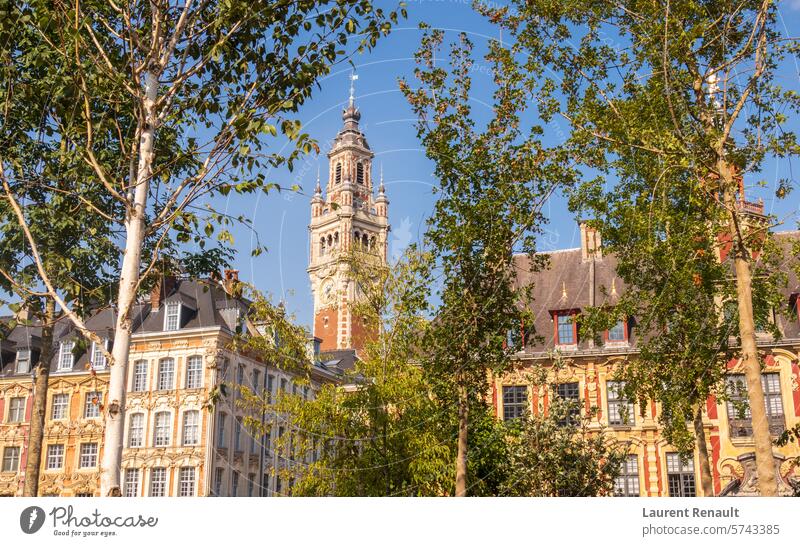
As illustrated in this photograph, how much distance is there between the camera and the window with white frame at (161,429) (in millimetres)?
42875

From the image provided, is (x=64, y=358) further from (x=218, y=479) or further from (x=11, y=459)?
(x=218, y=479)

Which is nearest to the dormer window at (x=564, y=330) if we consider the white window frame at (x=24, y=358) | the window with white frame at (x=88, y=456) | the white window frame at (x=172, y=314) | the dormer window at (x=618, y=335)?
the dormer window at (x=618, y=335)

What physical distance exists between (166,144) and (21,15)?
15.4 ft

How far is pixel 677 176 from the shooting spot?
21953 millimetres

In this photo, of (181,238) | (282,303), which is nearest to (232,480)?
(282,303)

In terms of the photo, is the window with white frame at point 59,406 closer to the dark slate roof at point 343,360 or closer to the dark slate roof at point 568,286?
the dark slate roof at point 343,360

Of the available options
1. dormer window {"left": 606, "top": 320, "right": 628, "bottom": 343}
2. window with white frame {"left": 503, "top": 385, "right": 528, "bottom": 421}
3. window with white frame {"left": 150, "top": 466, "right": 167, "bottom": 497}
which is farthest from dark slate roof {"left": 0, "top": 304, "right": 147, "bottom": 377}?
dormer window {"left": 606, "top": 320, "right": 628, "bottom": 343}

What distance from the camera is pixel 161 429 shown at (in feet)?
142

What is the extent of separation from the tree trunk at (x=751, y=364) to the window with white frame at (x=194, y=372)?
31.3m

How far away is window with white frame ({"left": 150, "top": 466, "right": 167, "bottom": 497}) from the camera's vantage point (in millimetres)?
42000

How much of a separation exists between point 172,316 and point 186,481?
9.13 meters

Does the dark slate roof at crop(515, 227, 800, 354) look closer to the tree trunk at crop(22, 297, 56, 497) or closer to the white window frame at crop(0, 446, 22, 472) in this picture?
the tree trunk at crop(22, 297, 56, 497)

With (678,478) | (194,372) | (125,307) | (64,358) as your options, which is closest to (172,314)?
(194,372)
